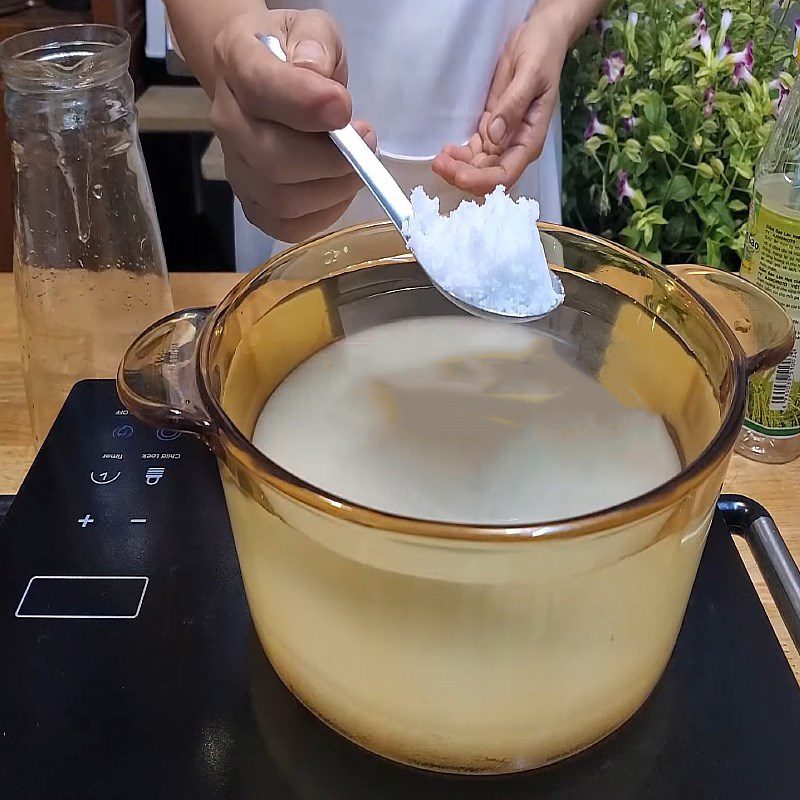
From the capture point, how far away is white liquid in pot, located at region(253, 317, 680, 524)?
1.03ft

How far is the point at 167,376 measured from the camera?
0.32 metres

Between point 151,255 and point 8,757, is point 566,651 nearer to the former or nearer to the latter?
point 8,757

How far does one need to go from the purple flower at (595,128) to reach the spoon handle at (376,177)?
1.63 feet

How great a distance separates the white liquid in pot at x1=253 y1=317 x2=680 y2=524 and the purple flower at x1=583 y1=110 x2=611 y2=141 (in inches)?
21.3

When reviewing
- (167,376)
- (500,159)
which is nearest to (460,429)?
(167,376)

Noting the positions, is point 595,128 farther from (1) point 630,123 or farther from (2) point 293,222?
(2) point 293,222

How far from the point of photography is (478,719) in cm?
27

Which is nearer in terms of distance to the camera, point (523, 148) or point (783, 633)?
point (783, 633)

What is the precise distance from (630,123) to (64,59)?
22.2 inches

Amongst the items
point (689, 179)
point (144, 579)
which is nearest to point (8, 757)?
point (144, 579)

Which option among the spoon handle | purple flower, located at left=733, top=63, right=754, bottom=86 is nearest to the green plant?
purple flower, located at left=733, top=63, right=754, bottom=86

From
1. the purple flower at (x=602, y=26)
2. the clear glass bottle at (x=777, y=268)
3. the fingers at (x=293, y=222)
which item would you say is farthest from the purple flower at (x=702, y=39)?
the fingers at (x=293, y=222)

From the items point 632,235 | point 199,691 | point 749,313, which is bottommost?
point 632,235

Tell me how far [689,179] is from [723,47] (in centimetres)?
13
